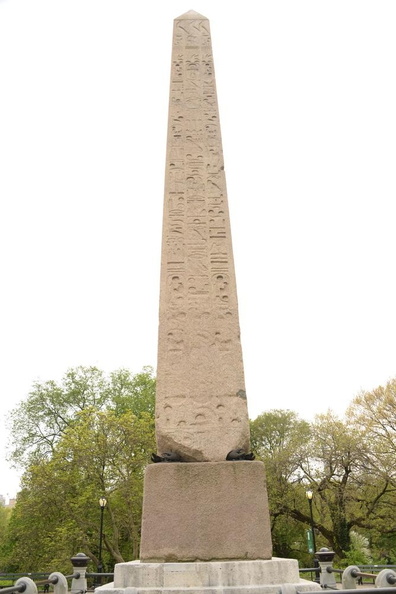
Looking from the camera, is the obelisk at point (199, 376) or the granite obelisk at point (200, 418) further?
the obelisk at point (199, 376)

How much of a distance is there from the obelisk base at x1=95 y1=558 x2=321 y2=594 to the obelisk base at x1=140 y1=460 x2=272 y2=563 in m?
0.19

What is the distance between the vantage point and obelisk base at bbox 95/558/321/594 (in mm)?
4266

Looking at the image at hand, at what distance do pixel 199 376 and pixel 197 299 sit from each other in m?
0.81

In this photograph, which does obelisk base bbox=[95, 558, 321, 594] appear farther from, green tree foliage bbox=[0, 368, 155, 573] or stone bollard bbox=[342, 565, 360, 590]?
green tree foliage bbox=[0, 368, 155, 573]

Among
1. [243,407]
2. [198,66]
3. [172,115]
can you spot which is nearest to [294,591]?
[243,407]

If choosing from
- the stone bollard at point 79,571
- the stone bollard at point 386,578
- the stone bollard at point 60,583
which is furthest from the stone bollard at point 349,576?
the stone bollard at point 79,571

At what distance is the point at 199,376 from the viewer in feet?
17.5

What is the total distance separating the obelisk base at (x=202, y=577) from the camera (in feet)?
→ 14.0

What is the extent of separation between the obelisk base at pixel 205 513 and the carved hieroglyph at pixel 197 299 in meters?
0.22

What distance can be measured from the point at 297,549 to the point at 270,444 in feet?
20.1

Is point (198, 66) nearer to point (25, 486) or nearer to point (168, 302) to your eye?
point (168, 302)

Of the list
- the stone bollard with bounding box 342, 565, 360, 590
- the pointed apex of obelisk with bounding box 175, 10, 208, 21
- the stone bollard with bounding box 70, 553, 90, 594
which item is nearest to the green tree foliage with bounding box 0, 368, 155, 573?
the stone bollard with bounding box 70, 553, 90, 594

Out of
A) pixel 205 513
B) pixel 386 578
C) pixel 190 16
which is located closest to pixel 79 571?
pixel 205 513

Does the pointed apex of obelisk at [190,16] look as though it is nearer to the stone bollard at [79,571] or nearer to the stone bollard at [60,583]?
the stone bollard at [60,583]
